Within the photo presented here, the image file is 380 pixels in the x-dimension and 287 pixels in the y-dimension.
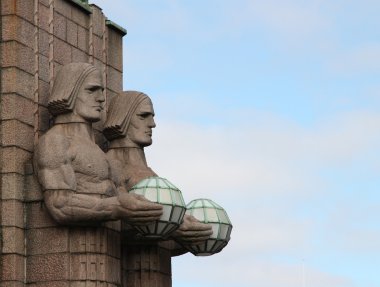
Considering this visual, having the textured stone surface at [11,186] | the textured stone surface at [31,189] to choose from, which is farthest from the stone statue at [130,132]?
the textured stone surface at [11,186]

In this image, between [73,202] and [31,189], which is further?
[31,189]

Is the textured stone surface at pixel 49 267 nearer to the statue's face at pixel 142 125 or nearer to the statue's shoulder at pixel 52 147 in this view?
the statue's shoulder at pixel 52 147

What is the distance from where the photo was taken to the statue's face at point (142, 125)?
907 inches

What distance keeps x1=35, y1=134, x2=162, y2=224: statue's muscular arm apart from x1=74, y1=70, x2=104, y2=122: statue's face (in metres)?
1.09

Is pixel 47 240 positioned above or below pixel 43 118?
below

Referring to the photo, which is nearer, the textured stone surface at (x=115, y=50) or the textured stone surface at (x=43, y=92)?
the textured stone surface at (x=43, y=92)

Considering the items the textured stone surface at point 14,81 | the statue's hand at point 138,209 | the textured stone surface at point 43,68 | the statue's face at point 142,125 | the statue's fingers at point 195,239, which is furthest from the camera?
the statue's face at point 142,125

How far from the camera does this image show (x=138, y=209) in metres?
20.2

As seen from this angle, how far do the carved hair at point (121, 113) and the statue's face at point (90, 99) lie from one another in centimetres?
109

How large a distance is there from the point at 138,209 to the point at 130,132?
307 centimetres

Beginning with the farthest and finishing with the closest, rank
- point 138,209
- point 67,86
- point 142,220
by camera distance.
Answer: point 67,86 < point 142,220 < point 138,209

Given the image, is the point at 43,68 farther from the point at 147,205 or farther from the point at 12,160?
the point at 147,205

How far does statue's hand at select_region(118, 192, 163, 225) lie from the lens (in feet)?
66.4

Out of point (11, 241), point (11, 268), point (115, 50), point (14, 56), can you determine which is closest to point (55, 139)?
point (14, 56)
